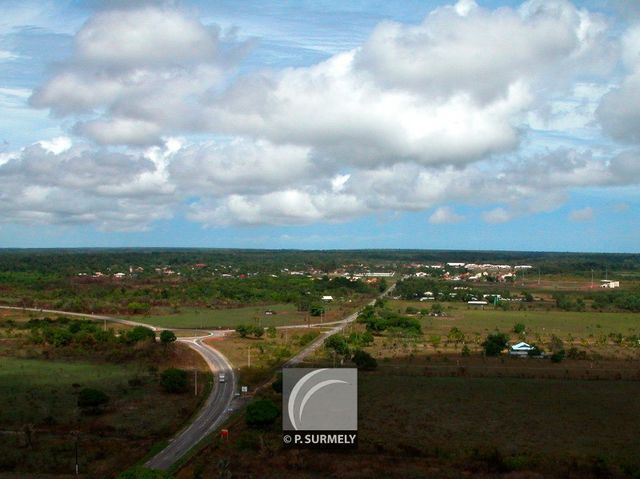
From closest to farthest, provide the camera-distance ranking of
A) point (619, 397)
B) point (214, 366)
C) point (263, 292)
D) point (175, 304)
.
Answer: point (619, 397)
point (214, 366)
point (175, 304)
point (263, 292)

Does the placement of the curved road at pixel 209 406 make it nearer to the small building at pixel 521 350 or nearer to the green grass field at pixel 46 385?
the green grass field at pixel 46 385

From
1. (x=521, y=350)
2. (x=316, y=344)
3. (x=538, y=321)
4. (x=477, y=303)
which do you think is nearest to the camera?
(x=521, y=350)

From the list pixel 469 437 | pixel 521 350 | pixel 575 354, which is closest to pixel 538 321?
pixel 521 350

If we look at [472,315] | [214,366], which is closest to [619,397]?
[214,366]

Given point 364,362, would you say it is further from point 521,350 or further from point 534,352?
point 534,352

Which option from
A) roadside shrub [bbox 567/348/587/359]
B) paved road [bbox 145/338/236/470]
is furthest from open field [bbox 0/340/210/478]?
roadside shrub [bbox 567/348/587/359]

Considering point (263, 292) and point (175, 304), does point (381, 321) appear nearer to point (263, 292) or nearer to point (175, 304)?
point (175, 304)

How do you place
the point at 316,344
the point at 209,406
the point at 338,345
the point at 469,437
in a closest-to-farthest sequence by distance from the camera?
1. the point at 469,437
2. the point at 209,406
3. the point at 338,345
4. the point at 316,344
